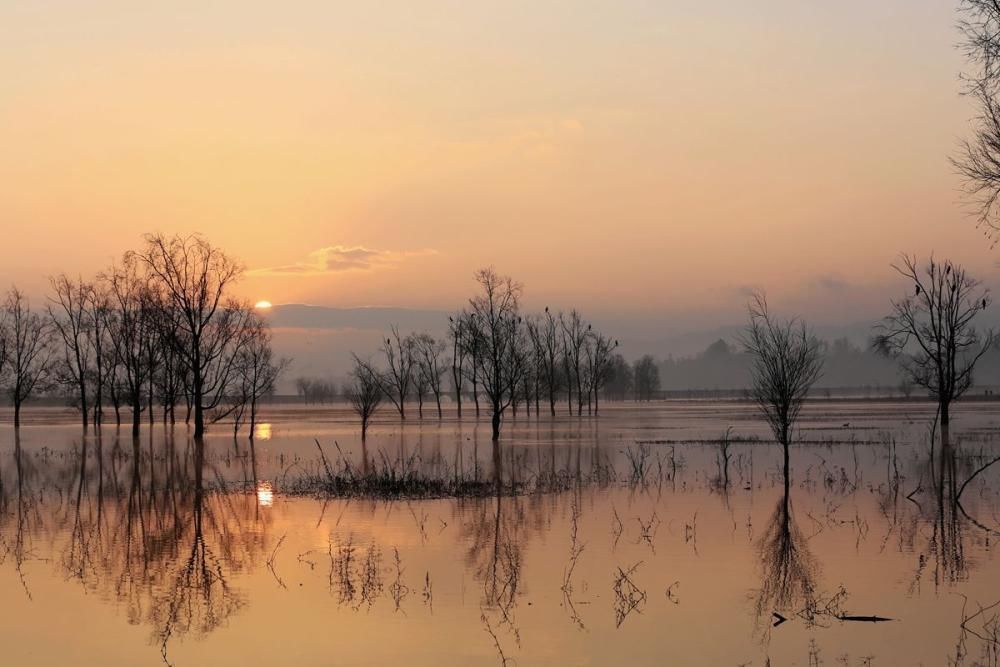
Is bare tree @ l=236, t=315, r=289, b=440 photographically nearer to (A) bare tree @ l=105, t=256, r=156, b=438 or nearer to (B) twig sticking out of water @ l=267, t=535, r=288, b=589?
(A) bare tree @ l=105, t=256, r=156, b=438

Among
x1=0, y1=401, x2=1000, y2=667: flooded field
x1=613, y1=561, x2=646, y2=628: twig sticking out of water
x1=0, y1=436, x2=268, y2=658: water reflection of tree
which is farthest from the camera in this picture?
x1=0, y1=436, x2=268, y2=658: water reflection of tree

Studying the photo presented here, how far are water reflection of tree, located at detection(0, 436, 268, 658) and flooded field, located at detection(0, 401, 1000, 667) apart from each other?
0.25 feet

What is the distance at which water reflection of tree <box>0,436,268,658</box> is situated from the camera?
12.1 meters

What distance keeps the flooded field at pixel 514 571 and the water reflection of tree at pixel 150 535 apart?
0.25 ft

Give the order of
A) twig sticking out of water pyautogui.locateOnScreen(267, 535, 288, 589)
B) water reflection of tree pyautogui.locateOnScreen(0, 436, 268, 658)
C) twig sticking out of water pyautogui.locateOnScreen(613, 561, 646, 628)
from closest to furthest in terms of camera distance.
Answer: twig sticking out of water pyautogui.locateOnScreen(613, 561, 646, 628), water reflection of tree pyautogui.locateOnScreen(0, 436, 268, 658), twig sticking out of water pyautogui.locateOnScreen(267, 535, 288, 589)

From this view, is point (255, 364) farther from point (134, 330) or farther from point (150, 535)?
point (150, 535)

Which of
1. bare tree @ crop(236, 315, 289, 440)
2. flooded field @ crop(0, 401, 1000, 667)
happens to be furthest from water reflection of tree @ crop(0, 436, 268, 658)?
bare tree @ crop(236, 315, 289, 440)

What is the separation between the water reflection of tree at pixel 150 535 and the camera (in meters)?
12.1

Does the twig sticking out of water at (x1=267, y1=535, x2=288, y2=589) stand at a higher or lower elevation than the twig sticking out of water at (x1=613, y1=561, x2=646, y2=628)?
higher

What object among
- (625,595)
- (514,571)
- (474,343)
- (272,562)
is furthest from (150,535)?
(474,343)

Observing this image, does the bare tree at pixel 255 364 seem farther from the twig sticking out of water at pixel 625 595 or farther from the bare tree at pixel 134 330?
the twig sticking out of water at pixel 625 595

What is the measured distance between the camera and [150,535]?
1761cm

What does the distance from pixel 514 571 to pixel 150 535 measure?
24.8ft

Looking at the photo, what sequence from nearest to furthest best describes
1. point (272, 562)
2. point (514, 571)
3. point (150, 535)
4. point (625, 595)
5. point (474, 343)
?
A: point (625, 595) → point (514, 571) → point (272, 562) → point (150, 535) → point (474, 343)
